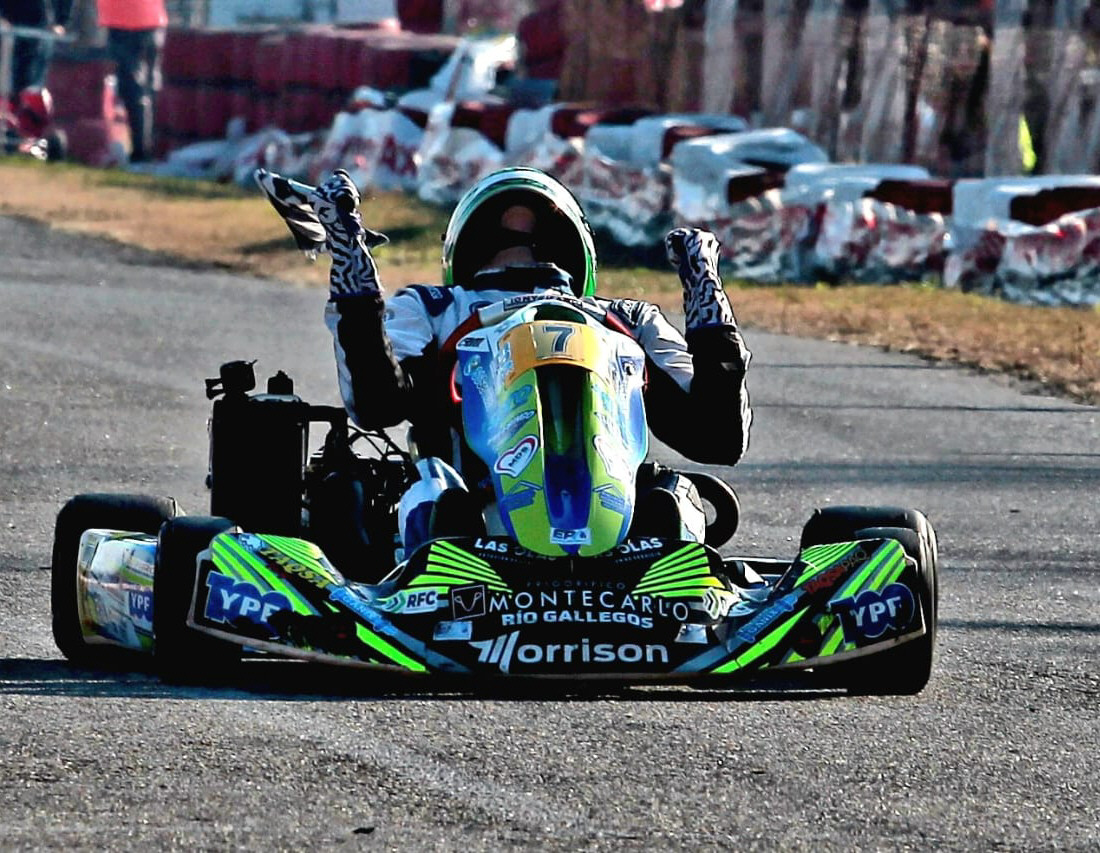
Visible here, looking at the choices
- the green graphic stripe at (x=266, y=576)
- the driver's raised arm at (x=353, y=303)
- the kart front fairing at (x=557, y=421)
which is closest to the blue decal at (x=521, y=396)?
the kart front fairing at (x=557, y=421)

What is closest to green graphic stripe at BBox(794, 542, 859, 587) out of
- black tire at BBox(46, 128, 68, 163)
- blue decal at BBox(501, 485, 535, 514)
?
blue decal at BBox(501, 485, 535, 514)

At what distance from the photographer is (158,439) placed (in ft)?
29.9

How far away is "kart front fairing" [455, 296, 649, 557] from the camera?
199 inches

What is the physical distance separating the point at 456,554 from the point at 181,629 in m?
0.54

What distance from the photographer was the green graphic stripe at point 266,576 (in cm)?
481

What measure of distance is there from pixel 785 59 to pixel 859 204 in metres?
3.92

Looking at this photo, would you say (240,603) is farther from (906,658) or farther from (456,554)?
(906,658)

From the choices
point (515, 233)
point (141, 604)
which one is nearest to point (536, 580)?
point (141, 604)

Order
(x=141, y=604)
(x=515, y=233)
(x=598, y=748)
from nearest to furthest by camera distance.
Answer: (x=598, y=748) → (x=141, y=604) → (x=515, y=233)

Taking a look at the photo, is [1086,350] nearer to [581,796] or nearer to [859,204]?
[859,204]

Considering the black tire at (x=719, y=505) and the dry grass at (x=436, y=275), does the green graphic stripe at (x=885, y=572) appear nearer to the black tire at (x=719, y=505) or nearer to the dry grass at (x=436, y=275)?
the black tire at (x=719, y=505)

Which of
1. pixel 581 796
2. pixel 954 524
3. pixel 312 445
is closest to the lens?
pixel 581 796

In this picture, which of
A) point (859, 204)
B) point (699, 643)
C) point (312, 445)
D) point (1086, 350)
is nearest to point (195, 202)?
point (859, 204)

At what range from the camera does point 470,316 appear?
19.0ft
